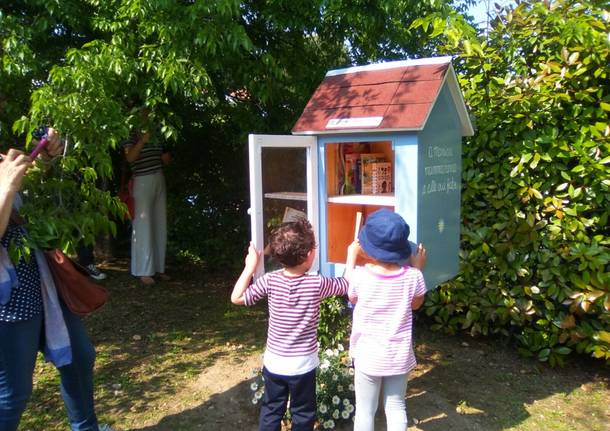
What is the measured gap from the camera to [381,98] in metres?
2.76

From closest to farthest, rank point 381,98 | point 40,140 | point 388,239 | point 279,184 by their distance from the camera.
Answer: point 388,239 → point 40,140 → point 381,98 → point 279,184

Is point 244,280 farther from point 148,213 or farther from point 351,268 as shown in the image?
point 148,213

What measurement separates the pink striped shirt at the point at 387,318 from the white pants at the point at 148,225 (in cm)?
362

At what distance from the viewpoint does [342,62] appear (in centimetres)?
512

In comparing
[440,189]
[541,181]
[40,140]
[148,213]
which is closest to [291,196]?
[440,189]

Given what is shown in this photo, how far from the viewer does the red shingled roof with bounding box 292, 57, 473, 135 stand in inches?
103

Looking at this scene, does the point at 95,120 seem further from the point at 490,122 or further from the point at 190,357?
the point at 490,122

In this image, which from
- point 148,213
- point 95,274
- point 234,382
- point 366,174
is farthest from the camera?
point 95,274

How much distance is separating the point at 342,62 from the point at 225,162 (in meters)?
2.09

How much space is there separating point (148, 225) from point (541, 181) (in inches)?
152

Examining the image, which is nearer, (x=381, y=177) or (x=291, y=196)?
(x=291, y=196)

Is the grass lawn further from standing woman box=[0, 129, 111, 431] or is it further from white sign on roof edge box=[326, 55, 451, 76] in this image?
white sign on roof edge box=[326, 55, 451, 76]

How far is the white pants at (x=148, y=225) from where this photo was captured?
18.0ft

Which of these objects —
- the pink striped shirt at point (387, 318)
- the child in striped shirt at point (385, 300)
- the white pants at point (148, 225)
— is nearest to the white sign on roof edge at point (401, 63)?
the child in striped shirt at point (385, 300)
